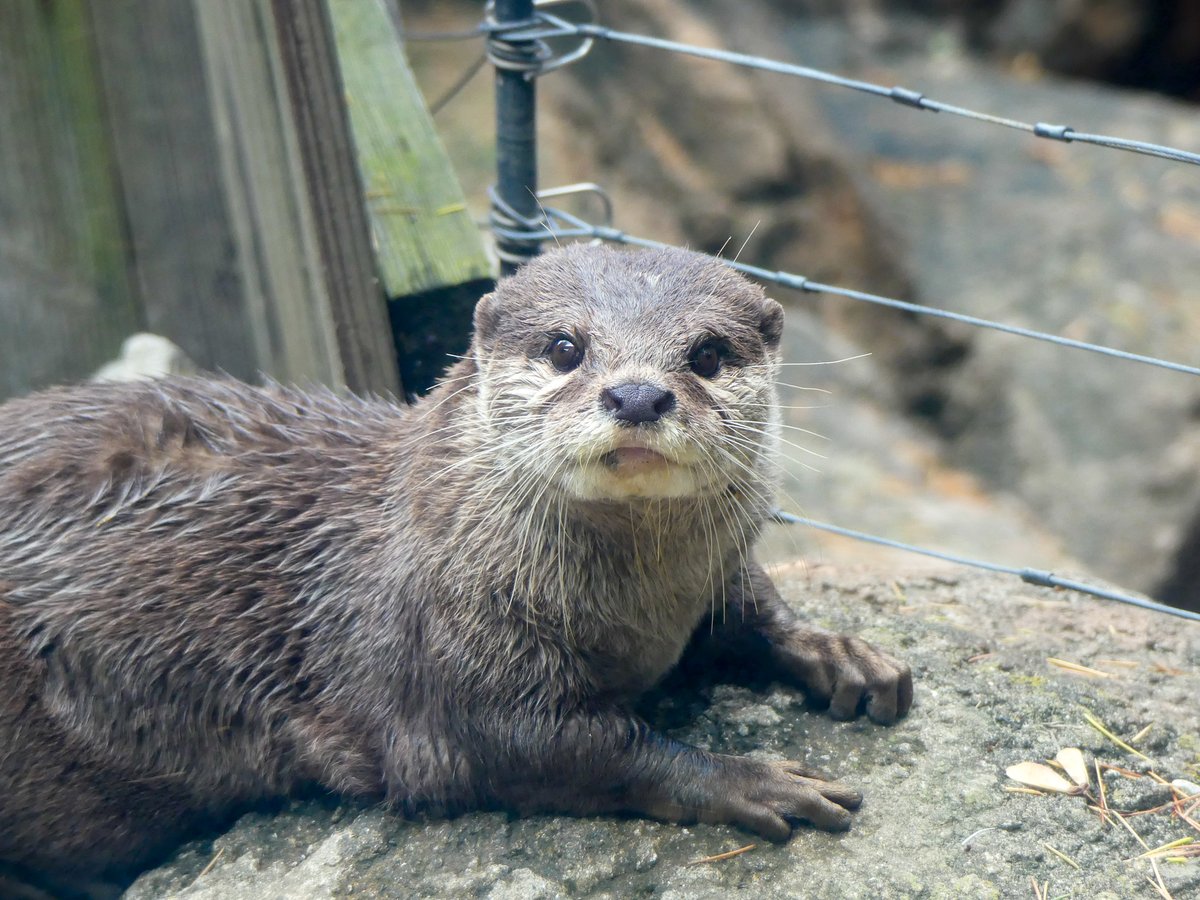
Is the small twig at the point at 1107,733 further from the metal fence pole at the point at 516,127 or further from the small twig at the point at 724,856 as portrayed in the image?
the metal fence pole at the point at 516,127

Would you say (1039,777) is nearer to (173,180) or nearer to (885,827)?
(885,827)

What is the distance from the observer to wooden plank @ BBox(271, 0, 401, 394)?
9.35 feet

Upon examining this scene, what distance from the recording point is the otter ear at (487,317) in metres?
2.49

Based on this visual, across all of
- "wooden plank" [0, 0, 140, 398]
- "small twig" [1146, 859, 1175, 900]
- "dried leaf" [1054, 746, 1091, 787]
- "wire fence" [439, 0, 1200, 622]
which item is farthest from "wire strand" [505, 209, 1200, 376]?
"wooden plank" [0, 0, 140, 398]

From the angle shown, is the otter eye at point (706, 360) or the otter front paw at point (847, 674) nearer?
the otter eye at point (706, 360)

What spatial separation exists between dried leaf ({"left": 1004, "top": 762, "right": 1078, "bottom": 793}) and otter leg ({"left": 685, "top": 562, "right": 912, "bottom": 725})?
0.82 feet

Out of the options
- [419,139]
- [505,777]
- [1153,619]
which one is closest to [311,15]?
[419,139]

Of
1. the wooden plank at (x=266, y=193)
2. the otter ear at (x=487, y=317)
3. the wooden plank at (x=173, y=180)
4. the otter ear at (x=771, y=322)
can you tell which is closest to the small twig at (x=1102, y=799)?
the otter ear at (x=771, y=322)

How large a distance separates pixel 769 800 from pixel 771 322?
0.91 m

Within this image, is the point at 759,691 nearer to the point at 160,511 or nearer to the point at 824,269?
the point at 160,511

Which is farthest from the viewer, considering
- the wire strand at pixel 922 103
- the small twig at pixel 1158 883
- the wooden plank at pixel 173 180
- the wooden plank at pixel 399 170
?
the wooden plank at pixel 173 180

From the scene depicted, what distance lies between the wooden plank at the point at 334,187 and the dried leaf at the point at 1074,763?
1.72 meters

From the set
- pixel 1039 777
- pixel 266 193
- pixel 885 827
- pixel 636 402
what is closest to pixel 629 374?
pixel 636 402

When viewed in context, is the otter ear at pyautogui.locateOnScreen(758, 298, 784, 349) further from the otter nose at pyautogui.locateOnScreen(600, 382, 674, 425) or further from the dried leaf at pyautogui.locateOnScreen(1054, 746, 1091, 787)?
the dried leaf at pyautogui.locateOnScreen(1054, 746, 1091, 787)
